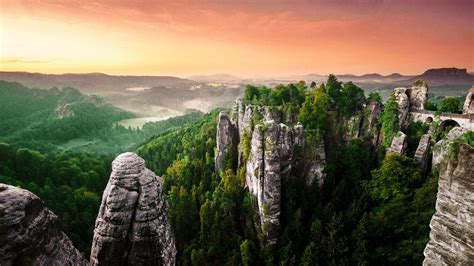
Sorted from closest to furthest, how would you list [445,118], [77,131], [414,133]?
[445,118] → [414,133] → [77,131]

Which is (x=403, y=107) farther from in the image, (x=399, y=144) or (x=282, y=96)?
(x=282, y=96)

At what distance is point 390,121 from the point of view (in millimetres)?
40969

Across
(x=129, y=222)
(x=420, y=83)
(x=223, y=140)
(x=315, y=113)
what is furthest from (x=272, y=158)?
(x=129, y=222)

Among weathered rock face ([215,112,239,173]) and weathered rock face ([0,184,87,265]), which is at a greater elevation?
weathered rock face ([0,184,87,265])

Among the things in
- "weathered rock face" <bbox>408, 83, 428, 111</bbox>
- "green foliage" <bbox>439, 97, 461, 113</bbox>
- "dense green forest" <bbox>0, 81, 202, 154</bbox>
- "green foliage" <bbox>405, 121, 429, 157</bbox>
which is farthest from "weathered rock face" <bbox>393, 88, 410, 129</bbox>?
"dense green forest" <bbox>0, 81, 202, 154</bbox>

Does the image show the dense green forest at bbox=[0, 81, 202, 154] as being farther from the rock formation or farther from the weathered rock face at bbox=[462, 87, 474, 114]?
the weathered rock face at bbox=[462, 87, 474, 114]

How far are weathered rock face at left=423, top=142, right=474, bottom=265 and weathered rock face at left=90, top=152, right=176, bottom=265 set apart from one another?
14.2 m

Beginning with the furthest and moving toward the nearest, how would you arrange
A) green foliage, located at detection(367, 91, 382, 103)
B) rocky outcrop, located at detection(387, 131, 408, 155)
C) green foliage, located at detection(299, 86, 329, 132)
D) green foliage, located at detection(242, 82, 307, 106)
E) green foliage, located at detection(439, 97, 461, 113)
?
1. green foliage, located at detection(242, 82, 307, 106)
2. green foliage, located at detection(367, 91, 382, 103)
3. green foliage, located at detection(299, 86, 329, 132)
4. green foliage, located at detection(439, 97, 461, 113)
5. rocky outcrop, located at detection(387, 131, 408, 155)

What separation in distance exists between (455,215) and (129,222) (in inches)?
614

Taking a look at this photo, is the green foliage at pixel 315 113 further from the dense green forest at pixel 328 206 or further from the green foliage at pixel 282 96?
the green foliage at pixel 282 96

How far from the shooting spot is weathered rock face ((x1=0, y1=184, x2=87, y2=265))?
24.0 ft

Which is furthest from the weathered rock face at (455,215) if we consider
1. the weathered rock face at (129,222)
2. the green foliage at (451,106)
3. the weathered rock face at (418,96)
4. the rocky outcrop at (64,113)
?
the rocky outcrop at (64,113)

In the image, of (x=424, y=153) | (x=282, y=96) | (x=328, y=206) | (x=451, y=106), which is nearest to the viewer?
(x=328, y=206)

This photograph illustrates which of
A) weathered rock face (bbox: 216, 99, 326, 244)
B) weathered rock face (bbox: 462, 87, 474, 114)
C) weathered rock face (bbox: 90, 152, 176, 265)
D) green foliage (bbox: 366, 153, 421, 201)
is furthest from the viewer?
weathered rock face (bbox: 216, 99, 326, 244)
